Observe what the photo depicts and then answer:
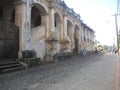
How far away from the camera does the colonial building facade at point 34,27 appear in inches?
538

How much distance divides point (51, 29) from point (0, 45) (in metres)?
7.49

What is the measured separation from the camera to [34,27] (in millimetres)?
20016

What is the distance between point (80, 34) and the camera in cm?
3195

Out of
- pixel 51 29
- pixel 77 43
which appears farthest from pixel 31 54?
pixel 77 43

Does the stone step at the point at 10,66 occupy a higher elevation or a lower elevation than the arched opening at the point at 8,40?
lower

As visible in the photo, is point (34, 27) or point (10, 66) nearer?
point (10, 66)

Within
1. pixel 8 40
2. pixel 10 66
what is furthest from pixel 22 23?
pixel 10 66

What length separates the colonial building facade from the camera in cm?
1366

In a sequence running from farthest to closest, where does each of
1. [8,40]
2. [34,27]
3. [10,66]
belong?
[34,27], [8,40], [10,66]

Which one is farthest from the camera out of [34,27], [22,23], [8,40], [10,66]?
[34,27]

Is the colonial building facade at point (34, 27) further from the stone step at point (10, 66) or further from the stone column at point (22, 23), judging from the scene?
the stone step at point (10, 66)

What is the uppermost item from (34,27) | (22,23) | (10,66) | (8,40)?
(34,27)

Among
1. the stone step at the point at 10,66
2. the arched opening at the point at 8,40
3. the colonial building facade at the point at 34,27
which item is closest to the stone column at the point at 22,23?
the colonial building facade at the point at 34,27

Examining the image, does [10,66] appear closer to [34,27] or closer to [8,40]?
[8,40]
